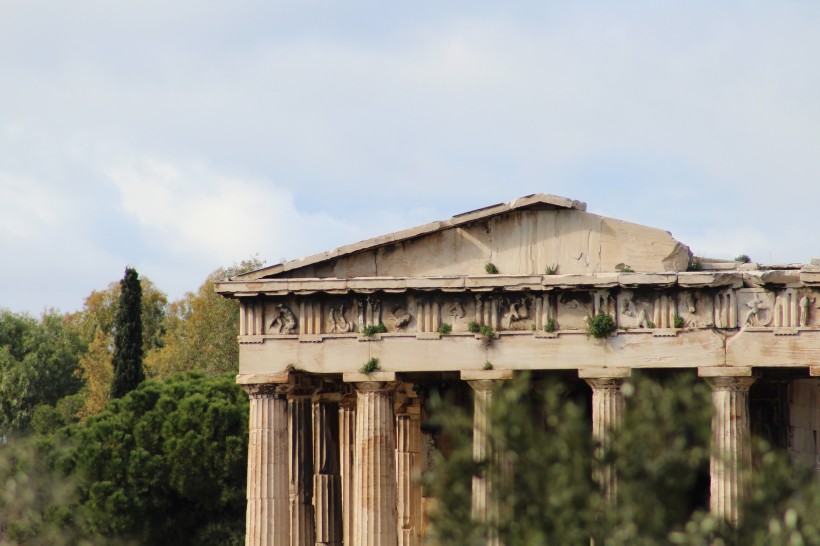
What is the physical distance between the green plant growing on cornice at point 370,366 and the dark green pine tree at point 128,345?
28.7m

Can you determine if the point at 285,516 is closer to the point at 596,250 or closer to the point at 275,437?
the point at 275,437

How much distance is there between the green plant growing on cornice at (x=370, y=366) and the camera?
3115 centimetres

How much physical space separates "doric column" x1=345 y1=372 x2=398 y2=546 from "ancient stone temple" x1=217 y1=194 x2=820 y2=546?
3 cm

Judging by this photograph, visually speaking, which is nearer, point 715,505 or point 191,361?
point 715,505

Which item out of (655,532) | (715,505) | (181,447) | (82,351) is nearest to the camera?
(655,532)

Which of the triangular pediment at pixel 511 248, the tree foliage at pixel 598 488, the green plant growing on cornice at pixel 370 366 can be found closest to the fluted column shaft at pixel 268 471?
the green plant growing on cornice at pixel 370 366

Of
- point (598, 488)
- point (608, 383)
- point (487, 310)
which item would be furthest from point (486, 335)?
point (598, 488)

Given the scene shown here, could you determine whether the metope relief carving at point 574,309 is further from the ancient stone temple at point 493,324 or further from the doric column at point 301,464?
the doric column at point 301,464

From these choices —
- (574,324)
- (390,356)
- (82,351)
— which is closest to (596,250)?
(574,324)

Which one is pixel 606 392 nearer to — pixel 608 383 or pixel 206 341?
pixel 608 383

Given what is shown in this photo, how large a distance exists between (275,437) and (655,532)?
51.0 feet

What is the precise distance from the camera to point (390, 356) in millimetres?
31281

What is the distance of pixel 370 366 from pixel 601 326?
4.43 m

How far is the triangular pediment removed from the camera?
101 feet
